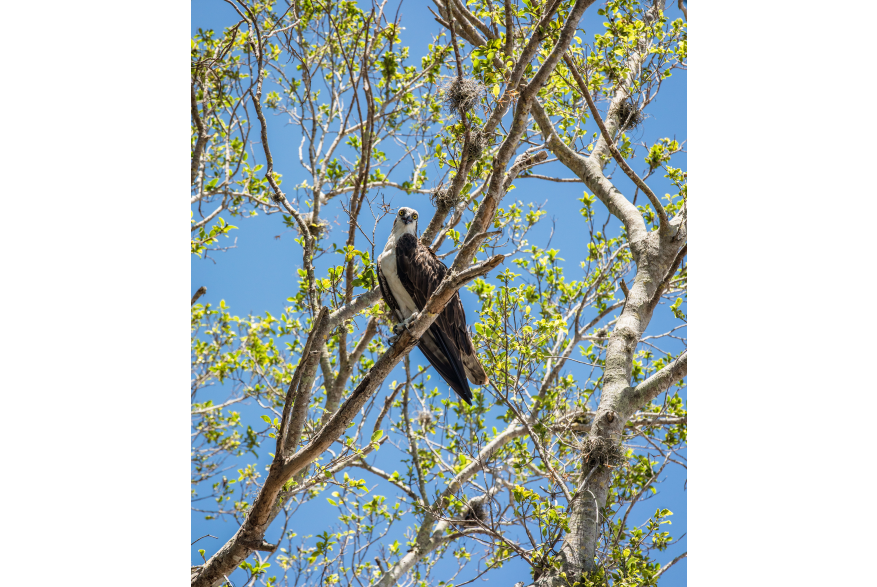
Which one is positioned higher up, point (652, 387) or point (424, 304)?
point (424, 304)

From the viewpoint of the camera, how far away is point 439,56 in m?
6.16

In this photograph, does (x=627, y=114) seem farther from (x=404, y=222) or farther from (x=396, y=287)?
(x=396, y=287)

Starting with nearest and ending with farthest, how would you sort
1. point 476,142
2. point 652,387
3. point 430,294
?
point 476,142, point 652,387, point 430,294

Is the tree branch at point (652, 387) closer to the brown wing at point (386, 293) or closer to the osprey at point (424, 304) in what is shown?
the osprey at point (424, 304)

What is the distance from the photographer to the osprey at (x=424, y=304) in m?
4.93

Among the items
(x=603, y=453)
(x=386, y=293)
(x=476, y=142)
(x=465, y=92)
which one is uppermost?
(x=465, y=92)

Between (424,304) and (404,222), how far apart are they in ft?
3.28

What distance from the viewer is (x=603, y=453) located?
4.43m

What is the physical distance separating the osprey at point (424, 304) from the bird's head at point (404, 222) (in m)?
0.09

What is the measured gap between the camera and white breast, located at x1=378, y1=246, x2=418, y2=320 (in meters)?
5.32

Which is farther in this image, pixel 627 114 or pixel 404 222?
pixel 627 114

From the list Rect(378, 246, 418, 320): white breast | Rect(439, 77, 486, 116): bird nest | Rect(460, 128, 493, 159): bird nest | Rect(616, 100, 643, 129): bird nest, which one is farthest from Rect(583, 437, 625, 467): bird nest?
Rect(616, 100, 643, 129): bird nest

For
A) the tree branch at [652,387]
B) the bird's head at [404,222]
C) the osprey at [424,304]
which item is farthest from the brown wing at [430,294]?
the tree branch at [652,387]

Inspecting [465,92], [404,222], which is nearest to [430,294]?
[404,222]
